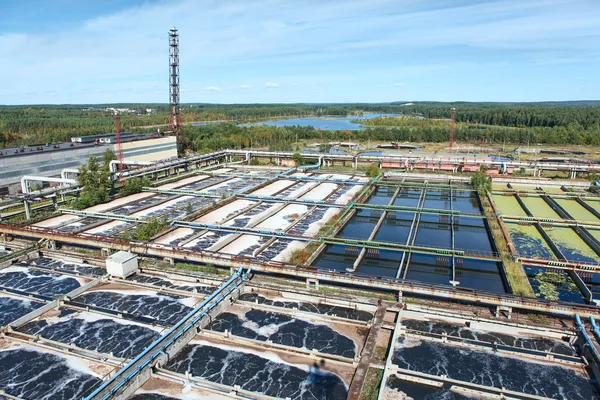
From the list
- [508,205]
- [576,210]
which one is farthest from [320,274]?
[576,210]

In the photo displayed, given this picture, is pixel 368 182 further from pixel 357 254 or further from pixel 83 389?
pixel 83 389

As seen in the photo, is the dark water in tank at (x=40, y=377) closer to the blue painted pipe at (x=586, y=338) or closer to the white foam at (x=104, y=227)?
the white foam at (x=104, y=227)

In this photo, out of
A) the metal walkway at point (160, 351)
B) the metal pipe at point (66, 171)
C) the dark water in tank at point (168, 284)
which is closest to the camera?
the metal walkway at point (160, 351)

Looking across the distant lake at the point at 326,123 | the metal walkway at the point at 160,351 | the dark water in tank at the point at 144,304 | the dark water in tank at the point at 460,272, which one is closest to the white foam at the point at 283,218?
the dark water in tank at the point at 460,272

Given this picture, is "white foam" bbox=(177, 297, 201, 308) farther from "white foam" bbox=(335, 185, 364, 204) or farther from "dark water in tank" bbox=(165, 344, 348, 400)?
"white foam" bbox=(335, 185, 364, 204)

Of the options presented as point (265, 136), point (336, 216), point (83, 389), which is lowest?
point (83, 389)

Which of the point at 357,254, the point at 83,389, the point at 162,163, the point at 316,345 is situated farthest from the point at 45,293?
the point at 162,163

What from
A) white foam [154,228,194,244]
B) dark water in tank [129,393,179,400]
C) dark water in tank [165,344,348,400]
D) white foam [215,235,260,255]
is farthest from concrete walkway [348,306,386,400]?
white foam [154,228,194,244]
